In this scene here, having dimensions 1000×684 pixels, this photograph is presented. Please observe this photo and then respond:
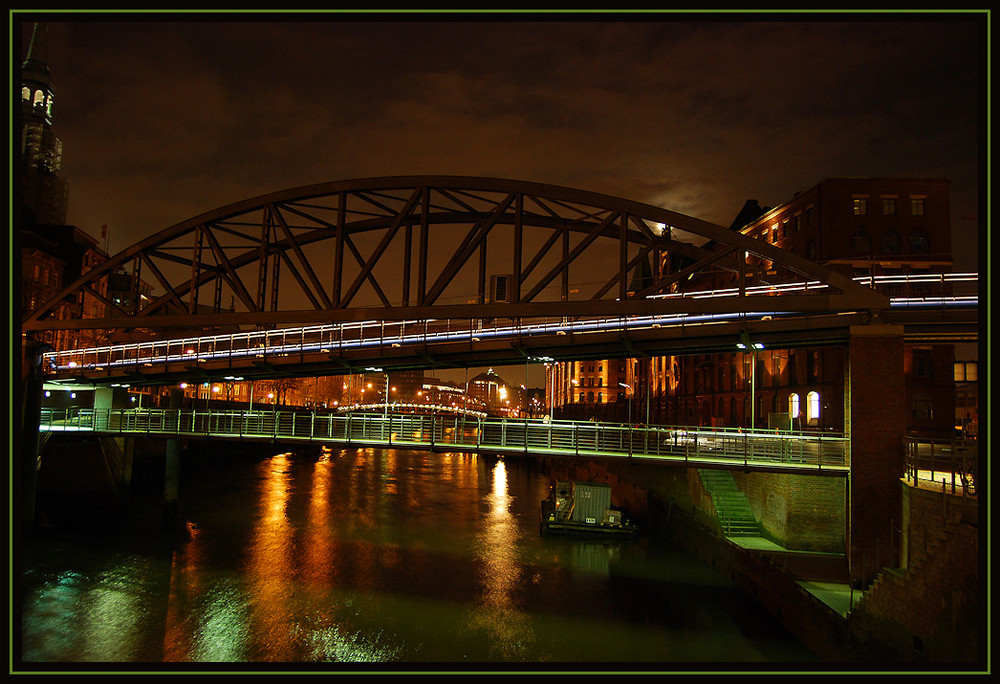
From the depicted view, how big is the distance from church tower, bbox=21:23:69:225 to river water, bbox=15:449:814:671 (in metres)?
70.8

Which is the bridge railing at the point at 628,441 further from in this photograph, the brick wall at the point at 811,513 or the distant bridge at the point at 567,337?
the distant bridge at the point at 567,337

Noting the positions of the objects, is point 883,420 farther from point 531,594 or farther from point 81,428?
point 81,428

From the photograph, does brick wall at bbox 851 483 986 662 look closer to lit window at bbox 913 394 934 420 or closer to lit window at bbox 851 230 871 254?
lit window at bbox 913 394 934 420

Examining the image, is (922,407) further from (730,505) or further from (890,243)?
(730,505)

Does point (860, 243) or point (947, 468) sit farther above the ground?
point (860, 243)

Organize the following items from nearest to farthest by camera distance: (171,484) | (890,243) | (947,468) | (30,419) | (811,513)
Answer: (947,468)
(811,513)
(30,419)
(171,484)
(890,243)

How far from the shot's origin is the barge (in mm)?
35094

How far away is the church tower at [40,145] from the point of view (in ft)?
315

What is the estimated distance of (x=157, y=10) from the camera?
10062 mm

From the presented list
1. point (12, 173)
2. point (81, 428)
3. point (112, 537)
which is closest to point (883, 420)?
point (12, 173)

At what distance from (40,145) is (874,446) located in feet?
403

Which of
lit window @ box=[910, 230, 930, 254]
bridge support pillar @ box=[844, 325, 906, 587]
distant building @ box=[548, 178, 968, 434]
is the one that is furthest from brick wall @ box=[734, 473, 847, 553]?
lit window @ box=[910, 230, 930, 254]

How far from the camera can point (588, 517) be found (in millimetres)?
35750

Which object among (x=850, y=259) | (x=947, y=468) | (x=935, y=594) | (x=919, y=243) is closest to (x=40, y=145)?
(x=850, y=259)
